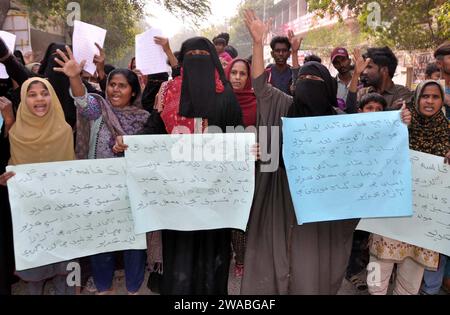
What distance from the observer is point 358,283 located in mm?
3186

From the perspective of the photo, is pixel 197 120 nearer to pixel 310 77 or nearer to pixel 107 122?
pixel 107 122

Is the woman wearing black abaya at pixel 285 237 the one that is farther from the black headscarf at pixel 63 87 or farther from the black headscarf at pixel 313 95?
the black headscarf at pixel 63 87

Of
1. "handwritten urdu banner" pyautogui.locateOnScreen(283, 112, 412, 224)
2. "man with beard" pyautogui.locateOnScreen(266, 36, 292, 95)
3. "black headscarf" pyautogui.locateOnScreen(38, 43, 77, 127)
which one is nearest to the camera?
"handwritten urdu banner" pyautogui.locateOnScreen(283, 112, 412, 224)

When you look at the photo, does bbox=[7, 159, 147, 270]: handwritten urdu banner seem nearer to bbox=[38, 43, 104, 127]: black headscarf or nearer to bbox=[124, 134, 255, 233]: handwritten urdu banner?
bbox=[124, 134, 255, 233]: handwritten urdu banner

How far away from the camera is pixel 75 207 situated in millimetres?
2387

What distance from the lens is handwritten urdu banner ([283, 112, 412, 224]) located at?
2393 mm

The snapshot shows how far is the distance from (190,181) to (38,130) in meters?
1.01

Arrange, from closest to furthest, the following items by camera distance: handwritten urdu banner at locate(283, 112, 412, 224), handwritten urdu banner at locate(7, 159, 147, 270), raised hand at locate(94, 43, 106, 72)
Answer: handwritten urdu banner at locate(7, 159, 147, 270) < handwritten urdu banner at locate(283, 112, 412, 224) < raised hand at locate(94, 43, 106, 72)

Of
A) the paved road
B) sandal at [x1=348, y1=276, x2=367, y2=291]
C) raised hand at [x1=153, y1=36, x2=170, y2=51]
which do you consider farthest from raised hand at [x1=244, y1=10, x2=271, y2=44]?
sandal at [x1=348, y1=276, x2=367, y2=291]

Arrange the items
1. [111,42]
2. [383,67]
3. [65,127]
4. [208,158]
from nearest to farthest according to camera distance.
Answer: [208,158] → [65,127] → [383,67] → [111,42]

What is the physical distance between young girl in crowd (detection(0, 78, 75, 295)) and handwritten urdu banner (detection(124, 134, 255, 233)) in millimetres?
509

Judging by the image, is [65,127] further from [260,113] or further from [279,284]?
[279,284]
